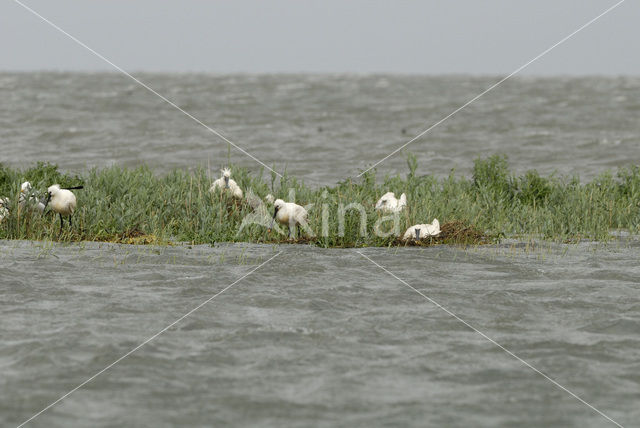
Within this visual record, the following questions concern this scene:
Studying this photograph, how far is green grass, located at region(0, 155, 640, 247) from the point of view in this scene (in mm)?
12555

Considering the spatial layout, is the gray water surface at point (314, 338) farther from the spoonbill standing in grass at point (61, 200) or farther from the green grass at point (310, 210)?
the green grass at point (310, 210)

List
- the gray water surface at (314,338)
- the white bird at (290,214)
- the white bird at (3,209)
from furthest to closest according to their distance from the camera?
the white bird at (3,209)
the white bird at (290,214)
the gray water surface at (314,338)

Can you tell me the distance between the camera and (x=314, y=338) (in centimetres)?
771

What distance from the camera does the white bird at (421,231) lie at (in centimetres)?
1234

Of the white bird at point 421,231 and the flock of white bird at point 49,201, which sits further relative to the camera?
the white bird at point 421,231

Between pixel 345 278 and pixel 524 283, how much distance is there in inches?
82.9

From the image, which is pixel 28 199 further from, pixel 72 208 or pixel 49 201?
pixel 72 208

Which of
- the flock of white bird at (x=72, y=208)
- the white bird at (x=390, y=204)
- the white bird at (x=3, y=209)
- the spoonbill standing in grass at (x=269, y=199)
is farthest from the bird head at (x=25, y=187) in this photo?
the white bird at (x=390, y=204)

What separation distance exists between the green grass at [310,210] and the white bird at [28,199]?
11cm

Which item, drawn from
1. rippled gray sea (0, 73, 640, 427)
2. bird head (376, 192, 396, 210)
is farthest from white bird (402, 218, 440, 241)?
bird head (376, 192, 396, 210)

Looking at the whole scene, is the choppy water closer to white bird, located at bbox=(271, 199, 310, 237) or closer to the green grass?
the green grass

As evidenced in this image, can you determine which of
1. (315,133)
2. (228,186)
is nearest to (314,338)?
(228,186)

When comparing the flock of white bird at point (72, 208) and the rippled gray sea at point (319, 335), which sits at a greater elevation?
the flock of white bird at point (72, 208)

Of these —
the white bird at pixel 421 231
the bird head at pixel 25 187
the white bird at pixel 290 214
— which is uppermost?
the bird head at pixel 25 187
